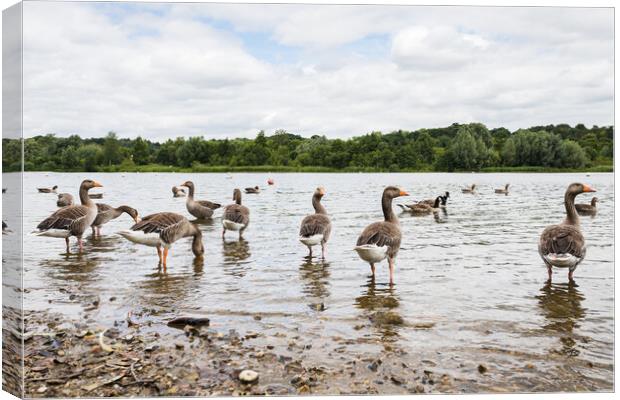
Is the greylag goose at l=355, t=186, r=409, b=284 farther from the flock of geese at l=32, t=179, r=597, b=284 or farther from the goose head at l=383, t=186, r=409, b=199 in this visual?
the goose head at l=383, t=186, r=409, b=199

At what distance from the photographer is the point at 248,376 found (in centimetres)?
580

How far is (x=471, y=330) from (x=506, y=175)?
3.61 m

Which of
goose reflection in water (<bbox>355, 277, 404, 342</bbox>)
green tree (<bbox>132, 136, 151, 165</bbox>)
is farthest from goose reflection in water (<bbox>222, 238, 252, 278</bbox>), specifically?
green tree (<bbox>132, 136, 151, 165</bbox>)

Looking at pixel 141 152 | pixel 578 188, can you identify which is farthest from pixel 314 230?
pixel 578 188

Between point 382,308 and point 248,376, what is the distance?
3.16 metres

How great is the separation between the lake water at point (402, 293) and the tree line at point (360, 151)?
0.58m

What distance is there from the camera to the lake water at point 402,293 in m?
6.63

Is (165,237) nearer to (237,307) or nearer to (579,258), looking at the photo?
(237,307)

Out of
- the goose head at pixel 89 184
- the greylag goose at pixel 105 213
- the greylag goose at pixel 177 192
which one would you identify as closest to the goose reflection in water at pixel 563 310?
the goose head at pixel 89 184

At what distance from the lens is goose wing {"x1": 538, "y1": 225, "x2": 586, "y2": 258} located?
9508 millimetres

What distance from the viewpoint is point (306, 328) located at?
738 centimetres

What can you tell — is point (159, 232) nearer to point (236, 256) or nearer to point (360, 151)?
point (236, 256)

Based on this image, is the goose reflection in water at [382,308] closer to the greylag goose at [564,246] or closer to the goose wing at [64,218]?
the greylag goose at [564,246]

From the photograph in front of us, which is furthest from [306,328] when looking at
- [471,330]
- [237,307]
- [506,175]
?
[506,175]
